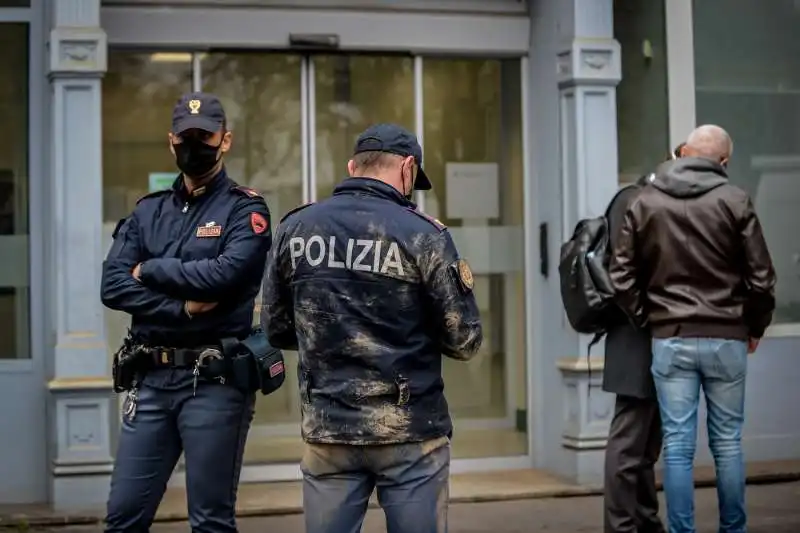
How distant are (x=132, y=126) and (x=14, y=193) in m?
0.85

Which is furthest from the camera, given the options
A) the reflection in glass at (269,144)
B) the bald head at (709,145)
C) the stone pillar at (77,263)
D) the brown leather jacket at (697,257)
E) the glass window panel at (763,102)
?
the glass window panel at (763,102)

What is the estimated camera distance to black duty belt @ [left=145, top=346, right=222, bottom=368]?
514cm

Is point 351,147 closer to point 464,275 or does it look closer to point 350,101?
point 350,101

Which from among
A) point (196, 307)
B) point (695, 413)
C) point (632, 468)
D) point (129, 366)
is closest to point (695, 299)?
point (695, 413)

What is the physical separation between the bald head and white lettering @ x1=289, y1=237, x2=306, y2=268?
257cm

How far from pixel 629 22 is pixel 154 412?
5.46 meters

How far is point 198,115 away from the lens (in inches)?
206

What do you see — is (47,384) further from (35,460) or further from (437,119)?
(437,119)

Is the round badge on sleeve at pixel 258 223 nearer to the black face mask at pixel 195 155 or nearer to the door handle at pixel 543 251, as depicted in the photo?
the black face mask at pixel 195 155

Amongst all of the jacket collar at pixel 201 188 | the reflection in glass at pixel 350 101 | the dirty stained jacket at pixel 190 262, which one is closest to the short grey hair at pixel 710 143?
the dirty stained jacket at pixel 190 262

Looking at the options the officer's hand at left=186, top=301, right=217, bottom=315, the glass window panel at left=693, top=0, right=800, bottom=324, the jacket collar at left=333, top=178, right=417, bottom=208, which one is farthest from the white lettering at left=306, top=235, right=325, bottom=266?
the glass window panel at left=693, top=0, right=800, bottom=324

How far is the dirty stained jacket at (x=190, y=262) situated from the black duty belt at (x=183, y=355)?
0.05 metres

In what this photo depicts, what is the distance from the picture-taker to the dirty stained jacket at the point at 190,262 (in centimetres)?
516

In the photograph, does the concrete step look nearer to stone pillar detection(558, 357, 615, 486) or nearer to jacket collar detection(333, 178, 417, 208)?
stone pillar detection(558, 357, 615, 486)
